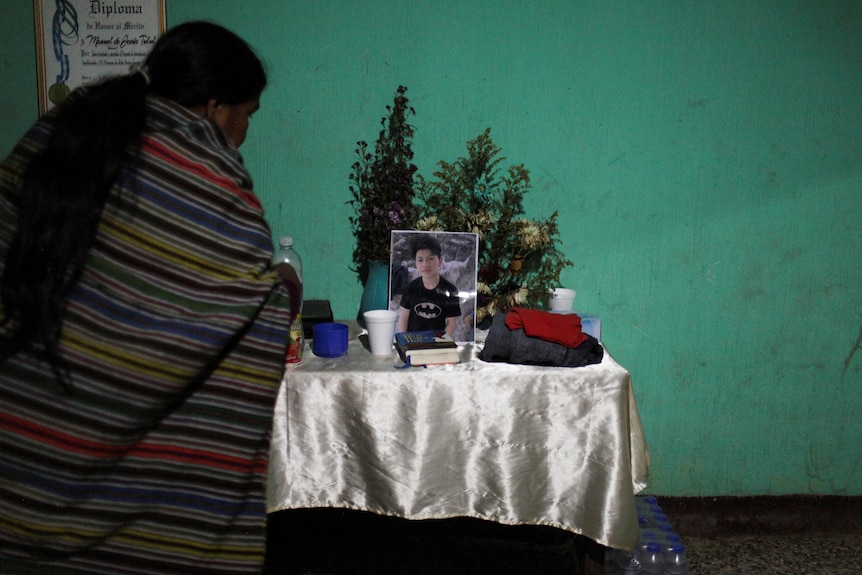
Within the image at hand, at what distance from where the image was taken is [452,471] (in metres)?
1.72

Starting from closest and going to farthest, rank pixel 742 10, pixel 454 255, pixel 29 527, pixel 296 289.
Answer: pixel 29 527
pixel 296 289
pixel 454 255
pixel 742 10

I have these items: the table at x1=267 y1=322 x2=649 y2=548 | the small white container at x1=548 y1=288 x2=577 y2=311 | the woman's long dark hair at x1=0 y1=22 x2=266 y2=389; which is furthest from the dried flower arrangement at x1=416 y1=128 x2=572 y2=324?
the woman's long dark hair at x1=0 y1=22 x2=266 y2=389

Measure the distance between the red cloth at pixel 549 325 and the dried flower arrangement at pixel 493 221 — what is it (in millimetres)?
204

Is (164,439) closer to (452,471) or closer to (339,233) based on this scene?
(452,471)

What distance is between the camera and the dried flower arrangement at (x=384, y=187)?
208 centimetres

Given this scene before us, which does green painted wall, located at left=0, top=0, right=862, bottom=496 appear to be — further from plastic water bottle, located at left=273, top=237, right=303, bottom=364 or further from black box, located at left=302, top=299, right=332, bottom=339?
black box, located at left=302, top=299, right=332, bottom=339

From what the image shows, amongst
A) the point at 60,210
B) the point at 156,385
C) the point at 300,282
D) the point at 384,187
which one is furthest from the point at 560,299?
the point at 60,210

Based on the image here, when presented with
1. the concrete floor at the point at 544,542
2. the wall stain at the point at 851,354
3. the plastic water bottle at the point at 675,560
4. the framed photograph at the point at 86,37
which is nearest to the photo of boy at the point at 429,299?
the concrete floor at the point at 544,542

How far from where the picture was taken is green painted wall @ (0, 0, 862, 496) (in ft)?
7.13

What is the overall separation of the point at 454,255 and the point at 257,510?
110 cm

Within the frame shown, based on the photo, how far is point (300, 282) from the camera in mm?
1677

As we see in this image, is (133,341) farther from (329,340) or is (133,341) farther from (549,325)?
(549,325)

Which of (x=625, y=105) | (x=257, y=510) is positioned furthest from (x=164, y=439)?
(x=625, y=105)

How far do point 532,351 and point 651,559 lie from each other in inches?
36.1
